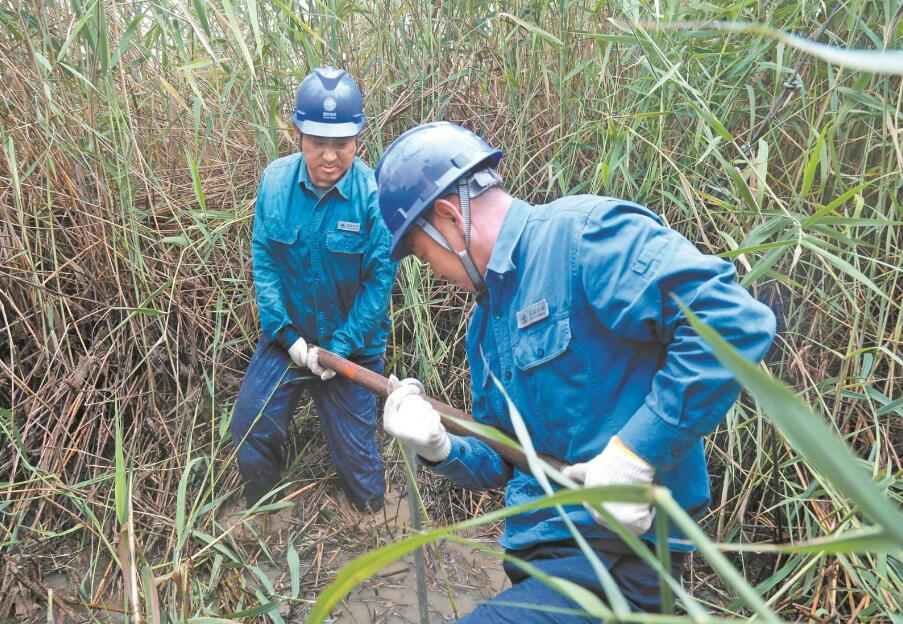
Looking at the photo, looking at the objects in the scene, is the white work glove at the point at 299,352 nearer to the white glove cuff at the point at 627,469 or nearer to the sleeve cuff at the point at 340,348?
the sleeve cuff at the point at 340,348

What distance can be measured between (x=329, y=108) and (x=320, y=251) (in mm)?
561

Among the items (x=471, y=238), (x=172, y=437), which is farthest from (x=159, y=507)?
(x=471, y=238)

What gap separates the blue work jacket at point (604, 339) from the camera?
57.8 inches

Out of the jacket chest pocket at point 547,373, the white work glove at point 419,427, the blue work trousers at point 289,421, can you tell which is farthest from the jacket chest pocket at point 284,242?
the jacket chest pocket at point 547,373

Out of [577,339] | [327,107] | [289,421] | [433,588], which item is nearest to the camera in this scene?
[577,339]

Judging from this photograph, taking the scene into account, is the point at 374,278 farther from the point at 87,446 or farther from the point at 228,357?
the point at 87,446

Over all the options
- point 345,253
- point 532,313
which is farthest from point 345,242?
point 532,313

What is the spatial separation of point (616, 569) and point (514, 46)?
2481mm

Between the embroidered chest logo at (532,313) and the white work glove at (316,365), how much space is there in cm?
151

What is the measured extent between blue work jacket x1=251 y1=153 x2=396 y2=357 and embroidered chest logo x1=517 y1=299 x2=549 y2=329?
4.79 feet

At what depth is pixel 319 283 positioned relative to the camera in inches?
124

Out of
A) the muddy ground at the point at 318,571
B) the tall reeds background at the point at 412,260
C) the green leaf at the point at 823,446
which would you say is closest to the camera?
the green leaf at the point at 823,446

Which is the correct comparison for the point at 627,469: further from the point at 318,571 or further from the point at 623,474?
the point at 318,571

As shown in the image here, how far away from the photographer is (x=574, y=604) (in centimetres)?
154
